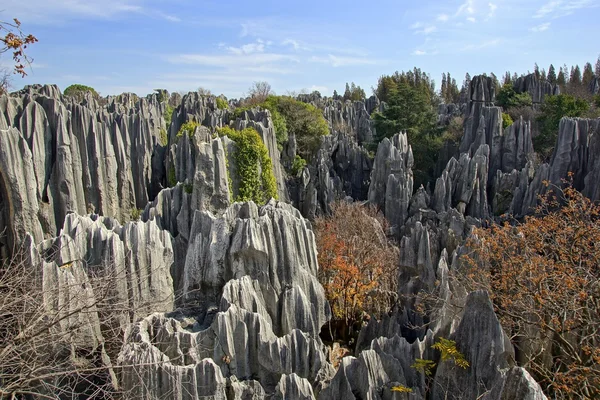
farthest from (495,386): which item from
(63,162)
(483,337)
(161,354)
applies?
(63,162)

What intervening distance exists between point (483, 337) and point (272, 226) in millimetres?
6275

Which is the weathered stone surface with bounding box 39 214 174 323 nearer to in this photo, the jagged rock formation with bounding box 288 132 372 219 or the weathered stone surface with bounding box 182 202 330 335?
the weathered stone surface with bounding box 182 202 330 335

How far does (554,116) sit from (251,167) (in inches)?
1012

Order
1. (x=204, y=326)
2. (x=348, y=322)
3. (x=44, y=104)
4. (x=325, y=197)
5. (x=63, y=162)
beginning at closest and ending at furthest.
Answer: (x=204, y=326) → (x=348, y=322) → (x=63, y=162) → (x=44, y=104) → (x=325, y=197)

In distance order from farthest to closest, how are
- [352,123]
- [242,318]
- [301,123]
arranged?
[352,123]
[301,123]
[242,318]

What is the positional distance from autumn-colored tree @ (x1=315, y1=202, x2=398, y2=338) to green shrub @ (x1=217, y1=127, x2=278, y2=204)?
3.34 metres

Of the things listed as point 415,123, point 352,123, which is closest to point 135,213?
point 415,123

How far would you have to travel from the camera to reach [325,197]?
92.5 ft

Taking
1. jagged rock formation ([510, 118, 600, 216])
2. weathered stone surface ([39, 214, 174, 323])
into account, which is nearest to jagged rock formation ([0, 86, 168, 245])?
weathered stone surface ([39, 214, 174, 323])

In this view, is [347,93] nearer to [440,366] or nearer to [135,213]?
[135,213]

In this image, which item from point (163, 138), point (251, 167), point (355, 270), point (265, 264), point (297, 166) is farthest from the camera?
point (163, 138)

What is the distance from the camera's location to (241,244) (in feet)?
42.0

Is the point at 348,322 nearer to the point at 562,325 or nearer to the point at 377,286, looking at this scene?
the point at 377,286

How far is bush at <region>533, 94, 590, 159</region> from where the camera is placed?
3400cm
